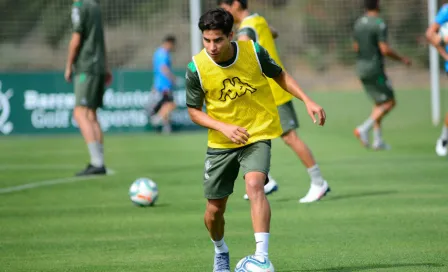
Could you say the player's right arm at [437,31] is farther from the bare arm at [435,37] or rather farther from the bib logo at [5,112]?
the bib logo at [5,112]

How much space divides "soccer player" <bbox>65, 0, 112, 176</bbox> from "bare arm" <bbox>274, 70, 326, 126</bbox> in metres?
6.78

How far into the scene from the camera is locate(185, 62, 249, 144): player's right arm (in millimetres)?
6430

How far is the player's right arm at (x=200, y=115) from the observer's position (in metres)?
6.43

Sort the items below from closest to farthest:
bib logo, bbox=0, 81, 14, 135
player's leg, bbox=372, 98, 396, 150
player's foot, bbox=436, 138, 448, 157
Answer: player's foot, bbox=436, 138, 448, 157 < player's leg, bbox=372, 98, 396, 150 < bib logo, bbox=0, 81, 14, 135

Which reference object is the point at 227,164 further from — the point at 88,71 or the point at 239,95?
the point at 88,71

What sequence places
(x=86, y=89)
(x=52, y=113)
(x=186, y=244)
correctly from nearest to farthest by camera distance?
(x=186, y=244) → (x=86, y=89) → (x=52, y=113)

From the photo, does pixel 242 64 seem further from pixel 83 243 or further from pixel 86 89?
pixel 86 89

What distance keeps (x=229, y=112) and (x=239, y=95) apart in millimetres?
133

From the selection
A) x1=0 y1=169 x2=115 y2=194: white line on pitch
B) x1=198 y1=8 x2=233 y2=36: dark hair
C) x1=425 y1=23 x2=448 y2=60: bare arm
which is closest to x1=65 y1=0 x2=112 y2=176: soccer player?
x1=0 y1=169 x2=115 y2=194: white line on pitch

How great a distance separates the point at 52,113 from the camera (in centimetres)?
2327

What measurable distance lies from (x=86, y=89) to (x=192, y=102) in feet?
23.0

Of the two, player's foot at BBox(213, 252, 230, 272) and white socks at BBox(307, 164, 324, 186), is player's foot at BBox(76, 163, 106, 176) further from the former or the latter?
player's foot at BBox(213, 252, 230, 272)

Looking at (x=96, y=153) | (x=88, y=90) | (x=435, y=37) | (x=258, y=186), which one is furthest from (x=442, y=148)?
(x=258, y=186)

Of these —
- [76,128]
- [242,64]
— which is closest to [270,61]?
[242,64]
